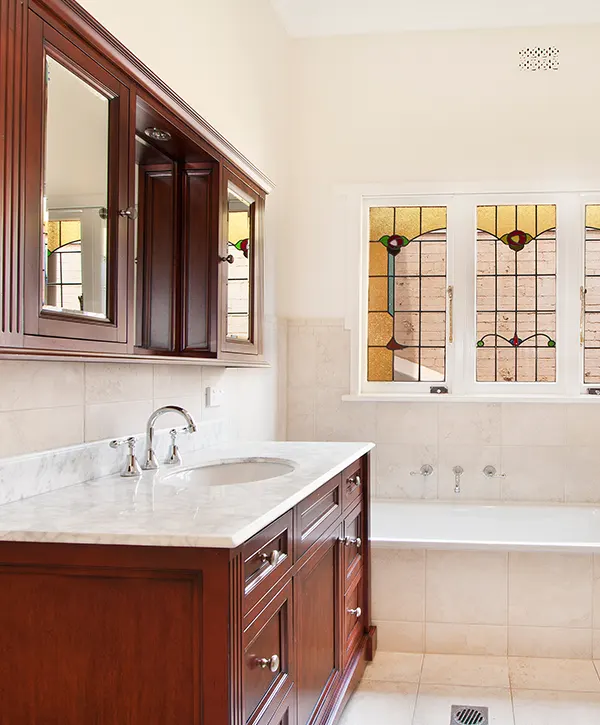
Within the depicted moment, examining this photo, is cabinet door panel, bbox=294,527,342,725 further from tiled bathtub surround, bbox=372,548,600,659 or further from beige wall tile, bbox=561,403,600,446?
beige wall tile, bbox=561,403,600,446

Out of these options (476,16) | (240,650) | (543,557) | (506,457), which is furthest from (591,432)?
(240,650)

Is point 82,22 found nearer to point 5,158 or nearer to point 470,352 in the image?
point 5,158

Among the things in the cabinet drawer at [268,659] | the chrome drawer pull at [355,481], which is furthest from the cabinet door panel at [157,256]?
the cabinet drawer at [268,659]

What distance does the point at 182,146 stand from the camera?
2.39 metres

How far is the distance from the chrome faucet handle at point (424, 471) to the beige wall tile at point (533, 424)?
41 cm

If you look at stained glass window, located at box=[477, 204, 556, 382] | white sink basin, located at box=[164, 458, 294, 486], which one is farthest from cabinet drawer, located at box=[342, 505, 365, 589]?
stained glass window, located at box=[477, 204, 556, 382]

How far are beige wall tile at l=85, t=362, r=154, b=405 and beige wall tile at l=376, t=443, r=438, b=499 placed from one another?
1.96 m

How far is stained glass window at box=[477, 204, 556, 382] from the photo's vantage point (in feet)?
13.6

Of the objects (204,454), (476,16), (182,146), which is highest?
(476,16)

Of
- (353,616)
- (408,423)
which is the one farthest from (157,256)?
(408,423)

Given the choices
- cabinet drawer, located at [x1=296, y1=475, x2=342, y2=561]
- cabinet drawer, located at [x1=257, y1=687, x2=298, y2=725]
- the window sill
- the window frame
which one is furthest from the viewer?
the window frame

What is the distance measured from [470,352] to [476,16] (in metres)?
1.74

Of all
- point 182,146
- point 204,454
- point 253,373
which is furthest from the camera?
point 253,373

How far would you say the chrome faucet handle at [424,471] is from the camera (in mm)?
4113
